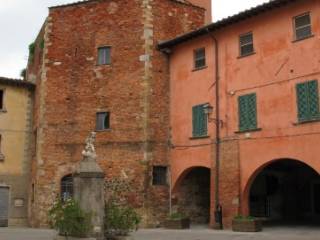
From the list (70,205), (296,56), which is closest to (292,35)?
(296,56)

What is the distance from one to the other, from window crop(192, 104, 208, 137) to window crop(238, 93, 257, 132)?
1.98 meters

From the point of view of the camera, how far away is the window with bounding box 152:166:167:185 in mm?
23297

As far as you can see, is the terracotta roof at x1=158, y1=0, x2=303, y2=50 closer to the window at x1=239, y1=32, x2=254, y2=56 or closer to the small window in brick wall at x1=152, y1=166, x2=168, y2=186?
the window at x1=239, y1=32, x2=254, y2=56

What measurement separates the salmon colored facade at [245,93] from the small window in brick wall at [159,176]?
1.43 ft

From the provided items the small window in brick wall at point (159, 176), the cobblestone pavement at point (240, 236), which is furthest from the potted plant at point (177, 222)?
the cobblestone pavement at point (240, 236)

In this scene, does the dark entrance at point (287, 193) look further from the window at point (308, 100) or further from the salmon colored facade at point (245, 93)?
the window at point (308, 100)

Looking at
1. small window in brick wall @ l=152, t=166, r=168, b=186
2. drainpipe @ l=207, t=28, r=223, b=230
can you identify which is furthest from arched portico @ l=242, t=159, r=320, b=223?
small window in brick wall @ l=152, t=166, r=168, b=186

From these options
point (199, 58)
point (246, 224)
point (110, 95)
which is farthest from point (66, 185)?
point (246, 224)

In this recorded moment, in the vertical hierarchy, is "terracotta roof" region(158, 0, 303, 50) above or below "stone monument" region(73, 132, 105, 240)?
above

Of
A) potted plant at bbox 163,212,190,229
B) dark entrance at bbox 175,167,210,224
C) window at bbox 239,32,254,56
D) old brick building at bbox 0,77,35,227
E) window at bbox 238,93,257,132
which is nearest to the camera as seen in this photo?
window at bbox 238,93,257,132

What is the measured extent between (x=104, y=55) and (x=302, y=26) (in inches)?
396

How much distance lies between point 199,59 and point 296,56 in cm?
538

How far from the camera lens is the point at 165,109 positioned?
24.0 metres

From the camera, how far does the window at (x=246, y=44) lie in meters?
20.6
